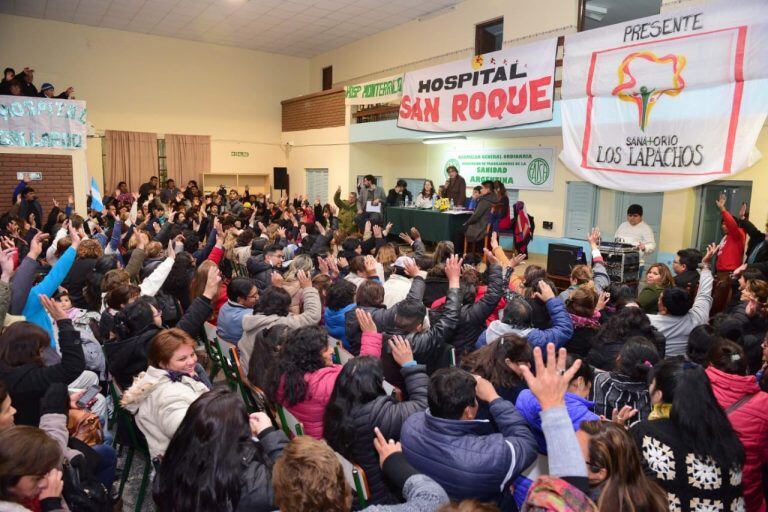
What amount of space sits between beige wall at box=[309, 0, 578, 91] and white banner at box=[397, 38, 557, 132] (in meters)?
2.10

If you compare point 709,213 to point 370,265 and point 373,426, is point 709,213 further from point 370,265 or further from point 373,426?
point 373,426

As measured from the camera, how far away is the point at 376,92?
11242mm

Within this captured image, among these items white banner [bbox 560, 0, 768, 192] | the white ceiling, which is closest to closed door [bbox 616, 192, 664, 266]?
white banner [bbox 560, 0, 768, 192]

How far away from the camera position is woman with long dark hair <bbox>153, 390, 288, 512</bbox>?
1.58 metres

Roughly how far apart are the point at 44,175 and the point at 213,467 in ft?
34.9

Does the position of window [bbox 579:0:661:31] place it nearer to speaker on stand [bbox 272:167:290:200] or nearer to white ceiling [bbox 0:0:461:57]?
white ceiling [bbox 0:0:461:57]

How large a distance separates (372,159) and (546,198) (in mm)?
5207

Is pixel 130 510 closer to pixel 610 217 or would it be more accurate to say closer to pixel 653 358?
pixel 653 358

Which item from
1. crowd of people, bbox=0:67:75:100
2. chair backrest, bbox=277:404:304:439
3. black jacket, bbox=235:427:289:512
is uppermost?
crowd of people, bbox=0:67:75:100

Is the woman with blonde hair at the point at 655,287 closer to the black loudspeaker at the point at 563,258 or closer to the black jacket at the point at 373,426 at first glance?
the black loudspeaker at the point at 563,258

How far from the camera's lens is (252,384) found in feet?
9.07

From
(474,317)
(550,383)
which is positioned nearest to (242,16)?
(474,317)

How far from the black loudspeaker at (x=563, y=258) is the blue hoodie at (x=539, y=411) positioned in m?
5.06

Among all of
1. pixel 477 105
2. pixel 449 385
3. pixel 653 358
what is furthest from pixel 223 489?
pixel 477 105
